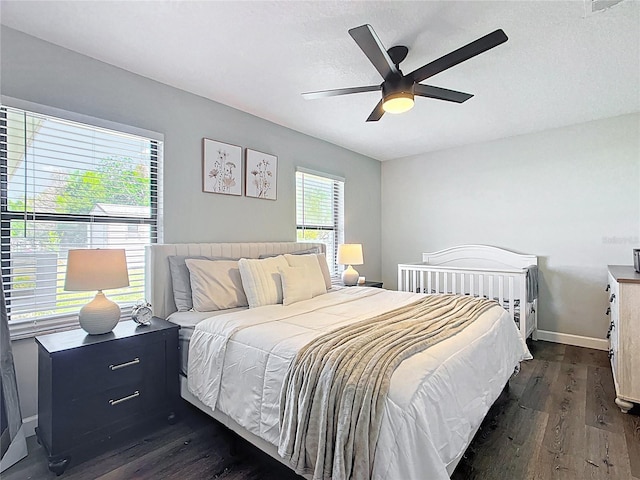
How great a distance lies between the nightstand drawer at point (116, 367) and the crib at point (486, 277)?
123 inches

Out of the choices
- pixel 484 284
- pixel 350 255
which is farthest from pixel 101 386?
pixel 484 284

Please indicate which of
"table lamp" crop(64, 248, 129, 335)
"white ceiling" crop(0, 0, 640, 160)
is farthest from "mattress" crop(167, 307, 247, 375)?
"white ceiling" crop(0, 0, 640, 160)

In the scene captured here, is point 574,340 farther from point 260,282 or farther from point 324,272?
point 260,282

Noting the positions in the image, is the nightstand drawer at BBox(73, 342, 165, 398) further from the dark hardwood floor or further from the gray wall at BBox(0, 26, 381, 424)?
the gray wall at BBox(0, 26, 381, 424)

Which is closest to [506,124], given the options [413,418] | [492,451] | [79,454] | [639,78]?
[639,78]

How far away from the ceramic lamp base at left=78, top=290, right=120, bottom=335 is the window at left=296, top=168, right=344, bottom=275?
2.33 m

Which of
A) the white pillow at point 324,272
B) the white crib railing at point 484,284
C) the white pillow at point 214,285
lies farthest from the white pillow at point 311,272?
the white crib railing at point 484,284

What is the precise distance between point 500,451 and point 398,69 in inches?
95.4

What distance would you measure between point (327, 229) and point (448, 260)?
1.79 metres

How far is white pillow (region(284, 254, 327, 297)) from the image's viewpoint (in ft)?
9.65

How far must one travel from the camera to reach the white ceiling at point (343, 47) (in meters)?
1.90

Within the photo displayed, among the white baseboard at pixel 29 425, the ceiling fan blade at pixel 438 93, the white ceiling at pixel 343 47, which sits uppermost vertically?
the white ceiling at pixel 343 47

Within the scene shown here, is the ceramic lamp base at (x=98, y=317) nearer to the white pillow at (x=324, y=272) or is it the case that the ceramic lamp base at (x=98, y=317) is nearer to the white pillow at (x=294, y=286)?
the white pillow at (x=294, y=286)

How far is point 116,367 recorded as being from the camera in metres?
1.98
